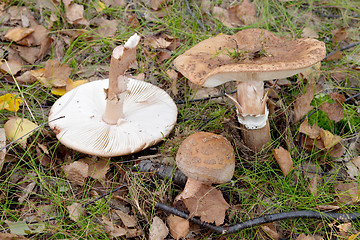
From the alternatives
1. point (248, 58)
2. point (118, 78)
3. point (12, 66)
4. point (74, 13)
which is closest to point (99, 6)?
point (74, 13)

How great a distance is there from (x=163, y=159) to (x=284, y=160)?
0.96 m

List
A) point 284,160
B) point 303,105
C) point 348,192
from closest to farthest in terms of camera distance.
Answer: point 348,192 < point 284,160 < point 303,105

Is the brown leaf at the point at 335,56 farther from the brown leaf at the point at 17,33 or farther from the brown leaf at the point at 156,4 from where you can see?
the brown leaf at the point at 17,33

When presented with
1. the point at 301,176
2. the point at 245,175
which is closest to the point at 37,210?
the point at 245,175

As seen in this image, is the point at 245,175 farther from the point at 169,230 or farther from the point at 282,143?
the point at 169,230

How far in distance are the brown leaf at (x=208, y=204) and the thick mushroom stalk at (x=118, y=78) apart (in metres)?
0.93

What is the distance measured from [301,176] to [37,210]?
6.57 ft

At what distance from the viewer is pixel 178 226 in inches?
89.5

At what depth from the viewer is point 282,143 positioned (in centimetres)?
292

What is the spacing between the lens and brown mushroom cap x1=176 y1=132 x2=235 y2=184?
220 cm

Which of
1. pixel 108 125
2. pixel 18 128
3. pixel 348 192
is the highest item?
pixel 18 128

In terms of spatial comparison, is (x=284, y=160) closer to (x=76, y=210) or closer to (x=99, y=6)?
(x=76, y=210)

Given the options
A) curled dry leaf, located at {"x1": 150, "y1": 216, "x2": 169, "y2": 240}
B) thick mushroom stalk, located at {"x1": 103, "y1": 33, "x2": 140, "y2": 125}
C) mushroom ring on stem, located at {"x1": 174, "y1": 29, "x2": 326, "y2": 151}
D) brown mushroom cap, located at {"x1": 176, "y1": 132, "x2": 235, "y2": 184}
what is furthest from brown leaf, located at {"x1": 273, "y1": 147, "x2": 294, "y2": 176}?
thick mushroom stalk, located at {"x1": 103, "y1": 33, "x2": 140, "y2": 125}

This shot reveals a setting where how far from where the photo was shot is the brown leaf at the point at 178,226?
2.24 metres
